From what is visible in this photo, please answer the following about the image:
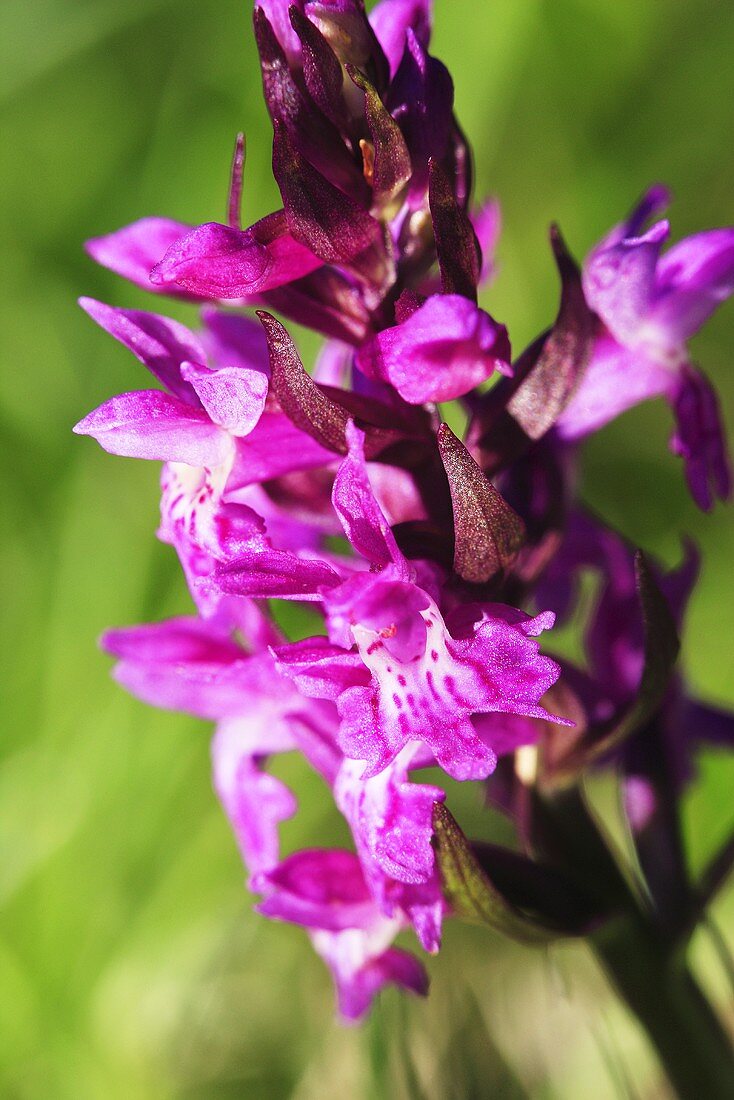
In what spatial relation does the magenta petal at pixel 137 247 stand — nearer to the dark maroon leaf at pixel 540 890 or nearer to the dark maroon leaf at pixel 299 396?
the dark maroon leaf at pixel 299 396

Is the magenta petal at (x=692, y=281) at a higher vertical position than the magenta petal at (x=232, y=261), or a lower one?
lower

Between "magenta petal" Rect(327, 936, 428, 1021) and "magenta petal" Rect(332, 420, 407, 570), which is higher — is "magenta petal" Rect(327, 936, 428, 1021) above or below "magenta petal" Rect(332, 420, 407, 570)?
below

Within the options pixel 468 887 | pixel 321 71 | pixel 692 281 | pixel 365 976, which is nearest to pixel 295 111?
pixel 321 71

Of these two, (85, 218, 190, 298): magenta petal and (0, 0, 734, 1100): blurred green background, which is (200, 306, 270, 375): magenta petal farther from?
(0, 0, 734, 1100): blurred green background

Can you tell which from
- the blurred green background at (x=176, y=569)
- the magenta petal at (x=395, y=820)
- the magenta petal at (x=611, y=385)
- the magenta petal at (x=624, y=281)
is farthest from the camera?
the blurred green background at (x=176, y=569)

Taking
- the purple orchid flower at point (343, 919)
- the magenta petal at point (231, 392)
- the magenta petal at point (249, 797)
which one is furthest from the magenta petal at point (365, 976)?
the magenta petal at point (231, 392)

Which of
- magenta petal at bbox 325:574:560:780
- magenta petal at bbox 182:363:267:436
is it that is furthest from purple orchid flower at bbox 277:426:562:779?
magenta petal at bbox 182:363:267:436
